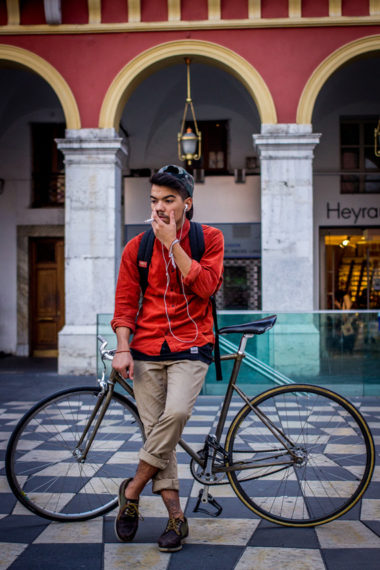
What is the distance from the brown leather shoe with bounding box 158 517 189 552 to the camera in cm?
304

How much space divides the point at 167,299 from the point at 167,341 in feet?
0.72

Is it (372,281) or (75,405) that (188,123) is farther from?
(75,405)

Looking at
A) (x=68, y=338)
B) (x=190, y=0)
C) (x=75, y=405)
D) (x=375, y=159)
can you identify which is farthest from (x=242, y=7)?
(x=75, y=405)

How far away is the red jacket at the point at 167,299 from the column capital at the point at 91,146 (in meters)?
7.72

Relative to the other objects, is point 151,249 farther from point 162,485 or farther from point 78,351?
point 78,351

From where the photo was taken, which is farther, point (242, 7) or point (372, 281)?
point (372, 281)

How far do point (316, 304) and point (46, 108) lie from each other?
7738mm

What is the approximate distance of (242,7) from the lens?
10.8 metres

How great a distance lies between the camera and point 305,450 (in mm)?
3375

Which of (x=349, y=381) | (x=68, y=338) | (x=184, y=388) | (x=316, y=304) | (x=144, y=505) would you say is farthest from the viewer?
(x=316, y=304)

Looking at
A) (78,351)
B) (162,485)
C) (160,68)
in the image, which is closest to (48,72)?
(160,68)

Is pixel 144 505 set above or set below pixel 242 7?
below

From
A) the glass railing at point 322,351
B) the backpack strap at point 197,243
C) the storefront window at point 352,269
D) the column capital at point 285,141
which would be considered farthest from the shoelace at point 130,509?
the storefront window at point 352,269

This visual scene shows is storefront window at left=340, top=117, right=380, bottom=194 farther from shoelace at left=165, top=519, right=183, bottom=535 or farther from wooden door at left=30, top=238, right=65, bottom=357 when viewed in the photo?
shoelace at left=165, top=519, right=183, bottom=535
